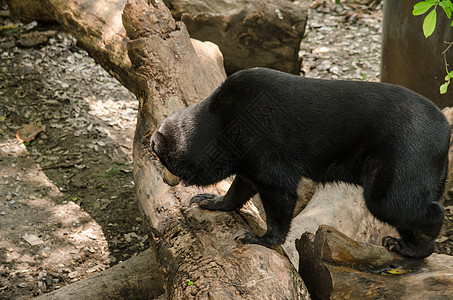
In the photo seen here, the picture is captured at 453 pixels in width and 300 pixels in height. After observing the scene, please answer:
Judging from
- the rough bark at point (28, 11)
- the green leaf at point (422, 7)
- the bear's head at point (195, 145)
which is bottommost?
the rough bark at point (28, 11)

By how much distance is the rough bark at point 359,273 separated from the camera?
2971mm

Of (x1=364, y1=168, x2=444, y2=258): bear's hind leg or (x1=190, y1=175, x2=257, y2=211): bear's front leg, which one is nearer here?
(x1=364, y1=168, x2=444, y2=258): bear's hind leg

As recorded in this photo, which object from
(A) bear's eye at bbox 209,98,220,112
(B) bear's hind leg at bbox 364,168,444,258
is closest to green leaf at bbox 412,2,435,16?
(B) bear's hind leg at bbox 364,168,444,258

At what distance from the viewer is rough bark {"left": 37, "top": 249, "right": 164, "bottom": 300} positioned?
3.58m

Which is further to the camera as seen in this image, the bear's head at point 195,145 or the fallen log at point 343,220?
the fallen log at point 343,220

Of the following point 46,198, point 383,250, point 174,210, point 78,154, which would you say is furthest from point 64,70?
point 383,250

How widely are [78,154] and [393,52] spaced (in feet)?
12.2

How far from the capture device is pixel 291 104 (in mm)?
3195

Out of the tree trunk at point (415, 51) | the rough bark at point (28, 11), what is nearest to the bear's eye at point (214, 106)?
the tree trunk at point (415, 51)

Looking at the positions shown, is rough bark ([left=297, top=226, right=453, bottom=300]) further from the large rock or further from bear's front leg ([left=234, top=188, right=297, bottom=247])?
the large rock

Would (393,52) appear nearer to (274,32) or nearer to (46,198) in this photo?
(274,32)

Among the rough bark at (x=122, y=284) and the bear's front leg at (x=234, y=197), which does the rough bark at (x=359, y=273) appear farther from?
the rough bark at (x=122, y=284)

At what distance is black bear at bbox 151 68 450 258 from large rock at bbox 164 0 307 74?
3.77m

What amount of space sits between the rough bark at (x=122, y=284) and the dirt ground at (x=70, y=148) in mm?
591
